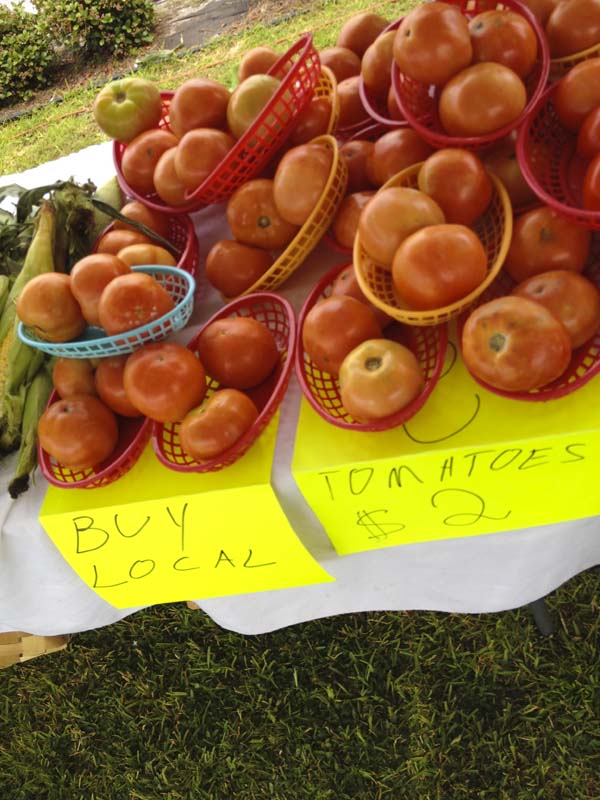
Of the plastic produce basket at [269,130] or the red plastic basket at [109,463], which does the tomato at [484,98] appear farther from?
the red plastic basket at [109,463]

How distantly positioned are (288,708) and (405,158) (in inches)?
47.7

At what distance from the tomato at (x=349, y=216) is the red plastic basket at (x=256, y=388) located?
0.49ft

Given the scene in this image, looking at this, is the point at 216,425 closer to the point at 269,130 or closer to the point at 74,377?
the point at 74,377

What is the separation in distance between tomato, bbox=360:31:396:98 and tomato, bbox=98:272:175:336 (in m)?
0.55

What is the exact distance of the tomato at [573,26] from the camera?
916 mm

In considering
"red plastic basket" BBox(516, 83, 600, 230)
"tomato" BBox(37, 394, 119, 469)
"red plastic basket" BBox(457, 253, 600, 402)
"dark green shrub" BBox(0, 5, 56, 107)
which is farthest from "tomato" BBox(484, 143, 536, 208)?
"dark green shrub" BBox(0, 5, 56, 107)

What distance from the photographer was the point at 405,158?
975 mm

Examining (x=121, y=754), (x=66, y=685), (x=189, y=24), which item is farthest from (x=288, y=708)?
(x=189, y=24)

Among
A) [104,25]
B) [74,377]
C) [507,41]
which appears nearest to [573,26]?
[507,41]

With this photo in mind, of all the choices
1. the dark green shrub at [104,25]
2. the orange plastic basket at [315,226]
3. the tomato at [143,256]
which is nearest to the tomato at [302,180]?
the orange plastic basket at [315,226]

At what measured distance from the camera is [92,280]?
94 cm

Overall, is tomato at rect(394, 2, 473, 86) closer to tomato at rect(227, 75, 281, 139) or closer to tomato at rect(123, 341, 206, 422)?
tomato at rect(227, 75, 281, 139)

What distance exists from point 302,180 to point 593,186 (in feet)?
1.34

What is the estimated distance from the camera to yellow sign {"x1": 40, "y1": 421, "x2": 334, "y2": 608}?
2.99ft
